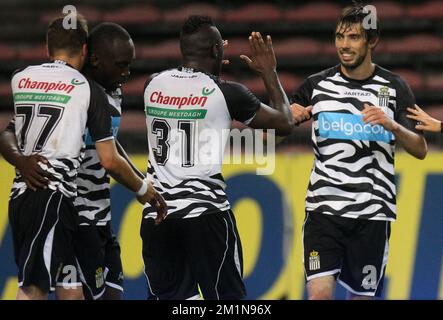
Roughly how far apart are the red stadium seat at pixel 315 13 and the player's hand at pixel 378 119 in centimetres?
621

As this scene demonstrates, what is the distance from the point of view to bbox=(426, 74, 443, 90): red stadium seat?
1068 cm

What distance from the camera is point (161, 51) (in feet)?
38.4

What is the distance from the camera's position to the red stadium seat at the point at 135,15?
1213 centimetres

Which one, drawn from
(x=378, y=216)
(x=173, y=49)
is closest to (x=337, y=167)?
(x=378, y=216)

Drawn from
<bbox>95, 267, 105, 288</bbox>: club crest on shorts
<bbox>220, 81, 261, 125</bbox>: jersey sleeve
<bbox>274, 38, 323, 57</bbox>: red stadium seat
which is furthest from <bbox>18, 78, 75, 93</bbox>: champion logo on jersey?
<bbox>274, 38, 323, 57</bbox>: red stadium seat

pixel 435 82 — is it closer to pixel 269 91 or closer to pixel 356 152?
pixel 356 152

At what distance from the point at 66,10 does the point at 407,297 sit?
3560 mm

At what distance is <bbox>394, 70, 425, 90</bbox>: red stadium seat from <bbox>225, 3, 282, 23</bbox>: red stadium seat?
181 cm

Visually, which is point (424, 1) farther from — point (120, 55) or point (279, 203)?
point (120, 55)

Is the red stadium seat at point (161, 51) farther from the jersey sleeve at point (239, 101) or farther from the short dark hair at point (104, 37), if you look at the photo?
the jersey sleeve at point (239, 101)

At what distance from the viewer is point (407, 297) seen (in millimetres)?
7453

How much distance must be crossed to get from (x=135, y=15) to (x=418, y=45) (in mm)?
3586

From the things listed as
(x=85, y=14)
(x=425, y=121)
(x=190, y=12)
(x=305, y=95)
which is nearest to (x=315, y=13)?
(x=190, y=12)

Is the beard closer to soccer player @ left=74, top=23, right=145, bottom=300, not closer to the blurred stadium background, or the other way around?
soccer player @ left=74, top=23, right=145, bottom=300
